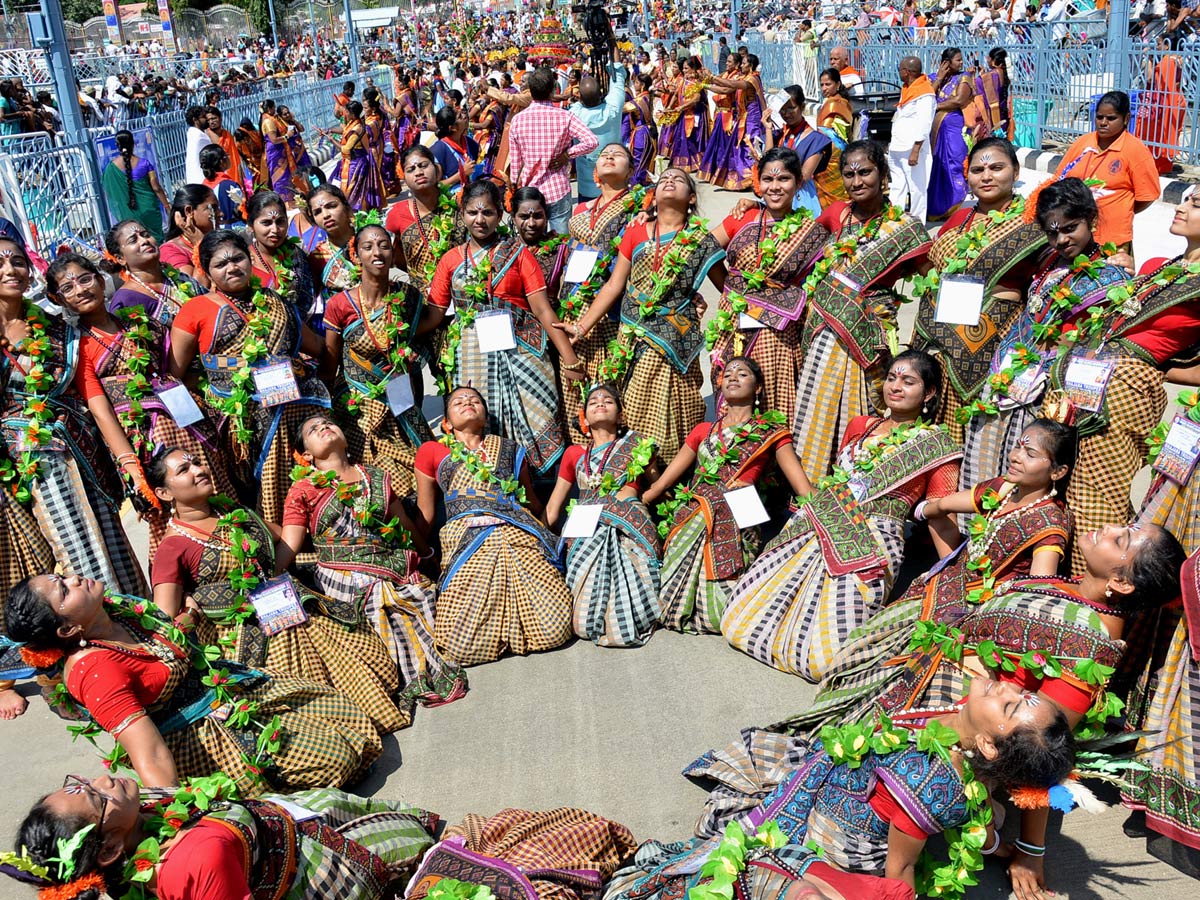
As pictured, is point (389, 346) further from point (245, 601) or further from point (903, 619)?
point (903, 619)

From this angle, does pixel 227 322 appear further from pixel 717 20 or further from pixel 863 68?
pixel 717 20

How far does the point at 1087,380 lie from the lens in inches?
151

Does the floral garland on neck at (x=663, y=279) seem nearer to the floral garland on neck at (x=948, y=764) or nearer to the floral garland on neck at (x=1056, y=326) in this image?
the floral garland on neck at (x=1056, y=326)

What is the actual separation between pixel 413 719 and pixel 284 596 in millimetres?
703

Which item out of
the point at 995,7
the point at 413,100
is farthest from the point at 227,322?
the point at 995,7

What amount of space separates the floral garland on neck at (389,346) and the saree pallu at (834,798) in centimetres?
273

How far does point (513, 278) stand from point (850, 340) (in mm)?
1702

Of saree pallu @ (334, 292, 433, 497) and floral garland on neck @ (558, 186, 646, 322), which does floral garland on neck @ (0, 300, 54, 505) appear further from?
floral garland on neck @ (558, 186, 646, 322)

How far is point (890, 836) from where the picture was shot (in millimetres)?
2420

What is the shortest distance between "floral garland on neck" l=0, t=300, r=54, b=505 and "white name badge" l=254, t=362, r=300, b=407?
87 centimetres

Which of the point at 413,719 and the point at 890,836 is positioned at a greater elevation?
the point at 890,836

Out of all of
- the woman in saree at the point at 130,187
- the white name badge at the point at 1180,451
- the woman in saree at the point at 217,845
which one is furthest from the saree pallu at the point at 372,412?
the woman in saree at the point at 130,187

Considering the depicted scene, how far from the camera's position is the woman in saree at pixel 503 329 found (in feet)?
16.6

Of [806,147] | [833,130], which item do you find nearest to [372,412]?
[806,147]
